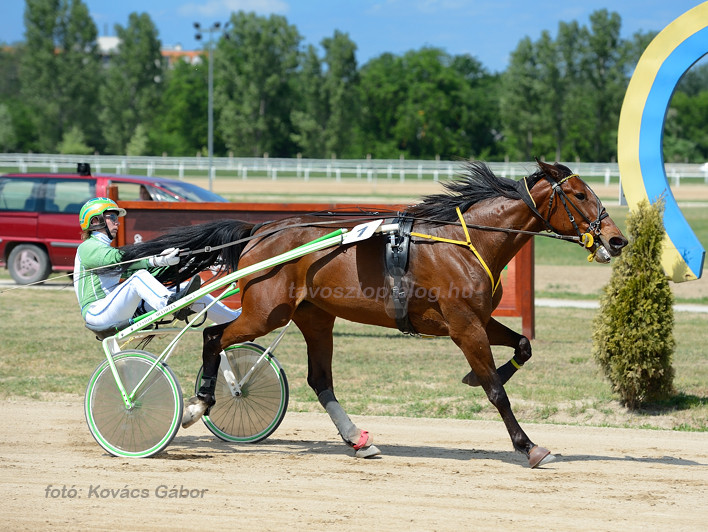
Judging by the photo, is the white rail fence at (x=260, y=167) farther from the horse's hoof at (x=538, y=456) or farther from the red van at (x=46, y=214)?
the horse's hoof at (x=538, y=456)

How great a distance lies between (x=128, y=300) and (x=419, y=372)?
3997 mm

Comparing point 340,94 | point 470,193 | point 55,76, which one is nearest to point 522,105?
point 340,94

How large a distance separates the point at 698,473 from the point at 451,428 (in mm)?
2032

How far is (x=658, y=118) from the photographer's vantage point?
8203 millimetres

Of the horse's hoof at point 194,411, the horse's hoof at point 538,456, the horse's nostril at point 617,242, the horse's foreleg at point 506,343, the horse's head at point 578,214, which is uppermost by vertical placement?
the horse's head at point 578,214

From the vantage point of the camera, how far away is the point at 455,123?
64250 mm

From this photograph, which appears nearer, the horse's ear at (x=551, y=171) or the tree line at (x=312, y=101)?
the horse's ear at (x=551, y=171)

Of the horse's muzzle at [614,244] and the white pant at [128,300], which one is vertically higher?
the horse's muzzle at [614,244]

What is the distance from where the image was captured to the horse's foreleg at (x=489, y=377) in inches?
226

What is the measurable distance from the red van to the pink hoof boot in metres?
9.38

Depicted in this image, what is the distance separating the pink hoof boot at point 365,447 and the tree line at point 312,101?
163 ft

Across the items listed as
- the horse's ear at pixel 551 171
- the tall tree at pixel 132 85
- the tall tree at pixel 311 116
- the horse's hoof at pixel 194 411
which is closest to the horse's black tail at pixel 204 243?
the horse's hoof at pixel 194 411

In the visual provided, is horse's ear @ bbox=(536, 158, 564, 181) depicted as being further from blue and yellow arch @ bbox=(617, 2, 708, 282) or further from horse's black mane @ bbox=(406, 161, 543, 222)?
blue and yellow arch @ bbox=(617, 2, 708, 282)

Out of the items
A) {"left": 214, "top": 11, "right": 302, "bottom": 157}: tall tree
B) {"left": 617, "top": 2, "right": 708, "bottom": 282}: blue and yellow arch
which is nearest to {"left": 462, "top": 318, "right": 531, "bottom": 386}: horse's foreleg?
{"left": 617, "top": 2, "right": 708, "bottom": 282}: blue and yellow arch
